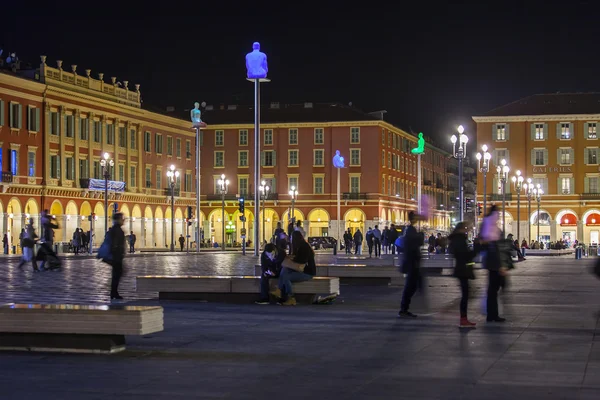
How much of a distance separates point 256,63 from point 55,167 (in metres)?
40.8

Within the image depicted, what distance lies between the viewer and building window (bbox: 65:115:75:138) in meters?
74.1

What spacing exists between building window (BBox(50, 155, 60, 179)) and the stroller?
3963cm

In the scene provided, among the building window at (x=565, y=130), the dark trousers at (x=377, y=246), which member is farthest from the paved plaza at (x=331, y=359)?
the building window at (x=565, y=130)

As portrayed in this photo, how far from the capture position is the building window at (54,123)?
71812mm

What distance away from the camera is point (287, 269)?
1884cm

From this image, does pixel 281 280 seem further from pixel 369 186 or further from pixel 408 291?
pixel 369 186

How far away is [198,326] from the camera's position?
14.9m

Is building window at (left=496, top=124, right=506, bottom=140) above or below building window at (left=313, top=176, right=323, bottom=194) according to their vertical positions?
above

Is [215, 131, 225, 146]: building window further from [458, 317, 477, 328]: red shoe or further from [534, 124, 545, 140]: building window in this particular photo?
[458, 317, 477, 328]: red shoe

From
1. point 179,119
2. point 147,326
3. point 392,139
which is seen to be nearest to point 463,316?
point 147,326

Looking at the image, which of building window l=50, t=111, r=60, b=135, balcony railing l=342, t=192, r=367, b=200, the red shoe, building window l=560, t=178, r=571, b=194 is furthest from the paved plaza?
building window l=560, t=178, r=571, b=194

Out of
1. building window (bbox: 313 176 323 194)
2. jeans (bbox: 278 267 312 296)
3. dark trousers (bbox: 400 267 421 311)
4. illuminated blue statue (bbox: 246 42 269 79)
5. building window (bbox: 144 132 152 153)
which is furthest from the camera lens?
building window (bbox: 313 176 323 194)

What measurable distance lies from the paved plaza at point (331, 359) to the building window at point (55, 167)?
5510 cm

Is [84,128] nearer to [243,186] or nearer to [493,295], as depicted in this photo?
[243,186]
